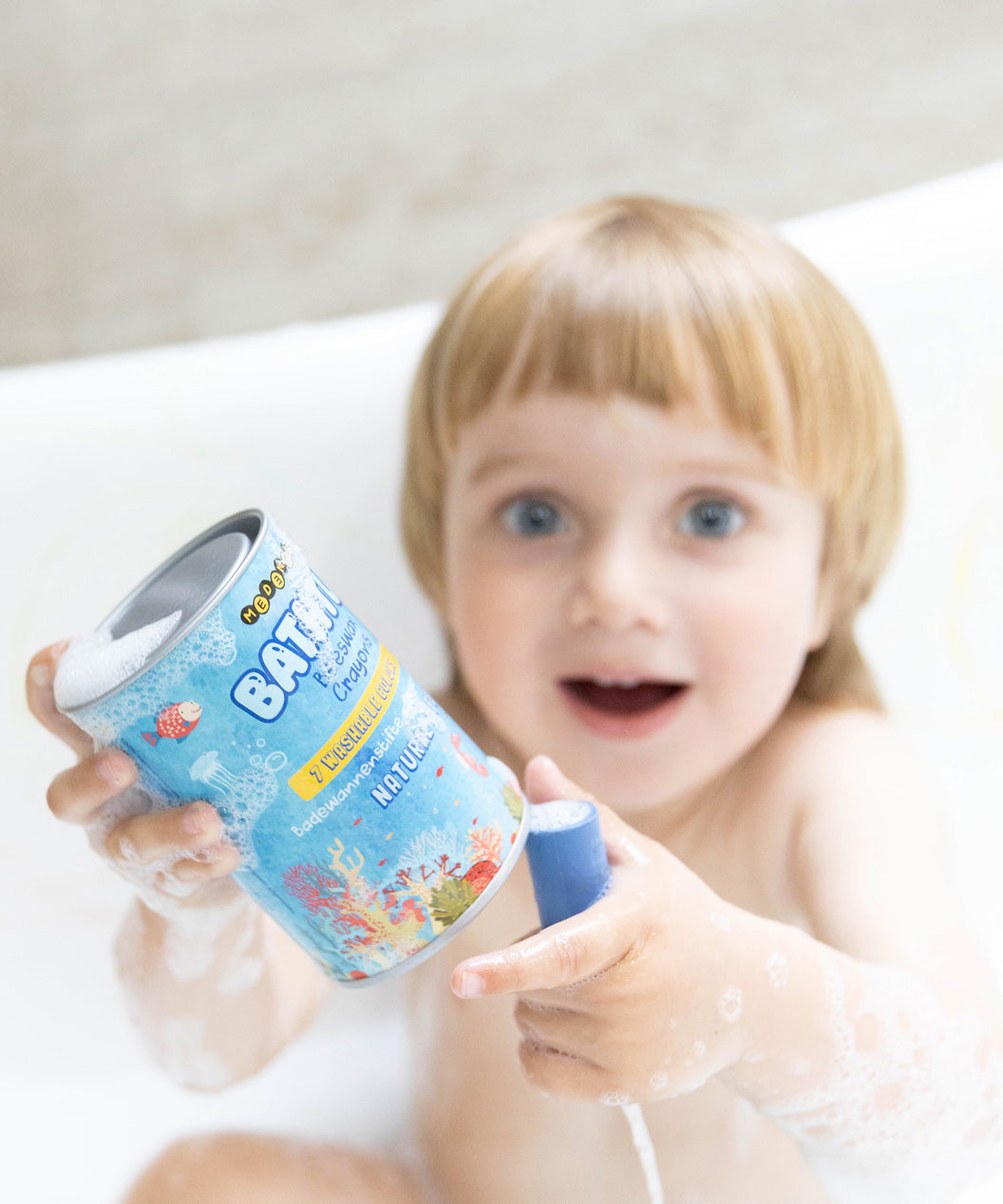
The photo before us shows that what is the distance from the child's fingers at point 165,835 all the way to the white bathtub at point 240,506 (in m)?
0.61

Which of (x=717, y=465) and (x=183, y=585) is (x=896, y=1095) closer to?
(x=717, y=465)

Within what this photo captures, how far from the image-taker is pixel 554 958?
0.53 metres

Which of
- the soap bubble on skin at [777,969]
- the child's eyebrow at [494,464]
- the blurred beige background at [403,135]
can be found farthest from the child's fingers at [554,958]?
the blurred beige background at [403,135]

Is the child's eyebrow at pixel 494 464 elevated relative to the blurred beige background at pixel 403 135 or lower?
lower

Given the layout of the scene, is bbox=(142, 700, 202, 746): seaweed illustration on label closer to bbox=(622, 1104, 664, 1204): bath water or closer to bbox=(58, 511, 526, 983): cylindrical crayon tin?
bbox=(58, 511, 526, 983): cylindrical crayon tin

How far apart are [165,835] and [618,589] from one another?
1.11ft

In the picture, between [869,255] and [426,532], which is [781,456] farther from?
[869,255]

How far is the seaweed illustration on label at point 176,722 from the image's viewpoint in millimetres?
468

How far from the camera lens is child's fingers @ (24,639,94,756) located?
59 centimetres

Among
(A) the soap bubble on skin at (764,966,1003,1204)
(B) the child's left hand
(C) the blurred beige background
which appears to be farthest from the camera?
(C) the blurred beige background

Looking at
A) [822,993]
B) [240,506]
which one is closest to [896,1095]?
[822,993]

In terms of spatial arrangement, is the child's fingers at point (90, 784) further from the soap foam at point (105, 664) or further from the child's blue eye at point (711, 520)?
the child's blue eye at point (711, 520)

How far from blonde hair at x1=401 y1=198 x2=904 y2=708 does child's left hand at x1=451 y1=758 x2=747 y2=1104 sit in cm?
28

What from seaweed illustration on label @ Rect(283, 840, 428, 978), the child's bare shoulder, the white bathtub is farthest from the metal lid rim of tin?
the white bathtub
